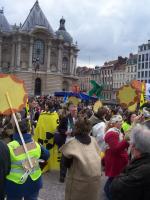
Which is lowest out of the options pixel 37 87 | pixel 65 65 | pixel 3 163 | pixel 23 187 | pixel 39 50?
pixel 23 187

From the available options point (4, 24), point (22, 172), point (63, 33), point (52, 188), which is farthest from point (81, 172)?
point (63, 33)

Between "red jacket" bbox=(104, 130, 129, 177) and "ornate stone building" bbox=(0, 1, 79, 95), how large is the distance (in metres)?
69.4

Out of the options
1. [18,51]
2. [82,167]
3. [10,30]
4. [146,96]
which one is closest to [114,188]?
[82,167]

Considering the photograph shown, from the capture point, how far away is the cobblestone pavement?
737cm

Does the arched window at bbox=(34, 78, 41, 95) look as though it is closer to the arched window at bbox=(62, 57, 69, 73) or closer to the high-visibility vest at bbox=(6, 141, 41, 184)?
the arched window at bbox=(62, 57, 69, 73)

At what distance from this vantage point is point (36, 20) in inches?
3191

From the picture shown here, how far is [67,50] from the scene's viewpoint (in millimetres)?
85062

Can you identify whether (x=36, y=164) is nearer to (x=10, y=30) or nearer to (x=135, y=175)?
(x=135, y=175)

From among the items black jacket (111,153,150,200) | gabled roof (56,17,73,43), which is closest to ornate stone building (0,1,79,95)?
gabled roof (56,17,73,43)

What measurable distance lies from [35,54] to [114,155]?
7374 cm

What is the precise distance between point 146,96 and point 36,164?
36.1 ft

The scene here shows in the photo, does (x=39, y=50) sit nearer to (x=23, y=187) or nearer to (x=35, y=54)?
(x=35, y=54)

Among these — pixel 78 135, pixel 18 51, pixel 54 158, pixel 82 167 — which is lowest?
pixel 54 158

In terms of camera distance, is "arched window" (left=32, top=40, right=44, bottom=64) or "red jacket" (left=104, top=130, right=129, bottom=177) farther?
"arched window" (left=32, top=40, right=44, bottom=64)
